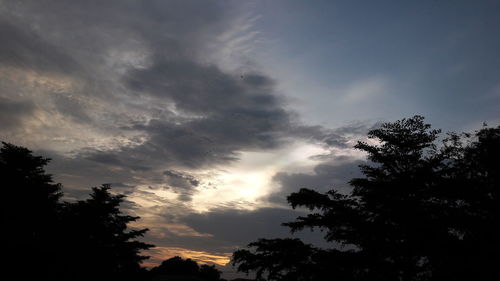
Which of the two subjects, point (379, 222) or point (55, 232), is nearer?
point (379, 222)

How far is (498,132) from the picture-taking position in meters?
18.2

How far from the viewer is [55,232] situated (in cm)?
2080

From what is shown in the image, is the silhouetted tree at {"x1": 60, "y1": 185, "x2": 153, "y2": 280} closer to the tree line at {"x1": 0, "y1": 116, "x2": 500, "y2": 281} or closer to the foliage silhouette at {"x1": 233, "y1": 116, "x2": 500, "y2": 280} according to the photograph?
the tree line at {"x1": 0, "y1": 116, "x2": 500, "y2": 281}

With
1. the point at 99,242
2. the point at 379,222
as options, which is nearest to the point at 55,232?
the point at 99,242

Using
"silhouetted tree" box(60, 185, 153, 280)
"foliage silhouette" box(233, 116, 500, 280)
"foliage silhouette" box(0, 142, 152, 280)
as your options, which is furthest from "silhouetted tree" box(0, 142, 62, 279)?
"foliage silhouette" box(233, 116, 500, 280)

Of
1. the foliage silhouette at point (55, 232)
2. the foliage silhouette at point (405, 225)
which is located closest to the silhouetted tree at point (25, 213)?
the foliage silhouette at point (55, 232)

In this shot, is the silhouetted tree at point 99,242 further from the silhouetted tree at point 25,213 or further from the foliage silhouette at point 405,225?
the foliage silhouette at point 405,225

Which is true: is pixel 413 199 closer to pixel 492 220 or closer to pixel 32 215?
pixel 492 220

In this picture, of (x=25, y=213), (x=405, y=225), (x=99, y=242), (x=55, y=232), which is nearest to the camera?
(x=405, y=225)

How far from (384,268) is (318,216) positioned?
11.8 feet

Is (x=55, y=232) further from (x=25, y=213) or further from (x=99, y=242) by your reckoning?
(x=99, y=242)

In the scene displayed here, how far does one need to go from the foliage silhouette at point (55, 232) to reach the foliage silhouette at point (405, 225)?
12358 mm

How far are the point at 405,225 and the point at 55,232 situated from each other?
22.5 m

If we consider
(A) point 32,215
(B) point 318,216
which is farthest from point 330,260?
(A) point 32,215
